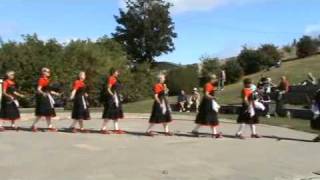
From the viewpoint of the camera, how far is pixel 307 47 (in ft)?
202

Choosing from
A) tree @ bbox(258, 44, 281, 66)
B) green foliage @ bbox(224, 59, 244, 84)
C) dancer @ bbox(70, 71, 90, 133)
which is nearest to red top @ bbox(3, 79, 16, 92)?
dancer @ bbox(70, 71, 90, 133)

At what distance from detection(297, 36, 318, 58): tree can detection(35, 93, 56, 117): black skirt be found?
147 feet

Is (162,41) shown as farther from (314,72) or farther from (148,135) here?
(148,135)

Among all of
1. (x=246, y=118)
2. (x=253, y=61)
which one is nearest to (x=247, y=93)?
(x=246, y=118)

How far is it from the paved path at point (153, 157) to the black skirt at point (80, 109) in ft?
2.56

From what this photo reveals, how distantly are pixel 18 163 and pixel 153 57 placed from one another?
76.2m

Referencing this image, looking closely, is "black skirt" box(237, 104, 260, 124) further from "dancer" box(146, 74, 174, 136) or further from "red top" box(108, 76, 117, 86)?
"red top" box(108, 76, 117, 86)

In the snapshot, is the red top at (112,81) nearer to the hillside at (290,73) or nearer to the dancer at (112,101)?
the dancer at (112,101)

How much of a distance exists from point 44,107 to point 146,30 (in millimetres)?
69063

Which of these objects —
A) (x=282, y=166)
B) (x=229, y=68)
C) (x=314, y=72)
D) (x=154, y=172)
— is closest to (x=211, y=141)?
(x=282, y=166)

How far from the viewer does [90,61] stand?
156ft

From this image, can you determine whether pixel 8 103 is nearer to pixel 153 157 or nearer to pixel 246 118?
pixel 153 157

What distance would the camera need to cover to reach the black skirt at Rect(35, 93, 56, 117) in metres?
19.3

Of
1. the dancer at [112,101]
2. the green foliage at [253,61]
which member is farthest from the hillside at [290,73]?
the dancer at [112,101]
